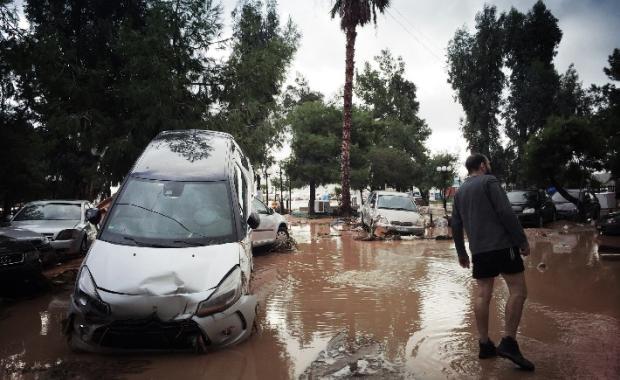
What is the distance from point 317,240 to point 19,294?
32.5 feet

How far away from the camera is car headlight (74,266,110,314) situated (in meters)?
4.25

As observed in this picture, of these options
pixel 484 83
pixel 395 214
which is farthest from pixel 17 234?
pixel 484 83

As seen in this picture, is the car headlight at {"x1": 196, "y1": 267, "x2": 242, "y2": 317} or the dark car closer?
the car headlight at {"x1": 196, "y1": 267, "x2": 242, "y2": 317}

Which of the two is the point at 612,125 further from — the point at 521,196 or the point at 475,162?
the point at 475,162

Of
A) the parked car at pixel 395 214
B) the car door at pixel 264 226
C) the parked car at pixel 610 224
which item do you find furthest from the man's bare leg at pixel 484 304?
the parked car at pixel 610 224

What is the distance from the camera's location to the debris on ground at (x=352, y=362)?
13.5 feet

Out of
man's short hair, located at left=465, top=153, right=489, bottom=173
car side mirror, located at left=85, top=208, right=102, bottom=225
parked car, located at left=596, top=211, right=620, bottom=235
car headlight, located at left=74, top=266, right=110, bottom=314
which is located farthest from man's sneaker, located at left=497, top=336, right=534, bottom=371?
parked car, located at left=596, top=211, right=620, bottom=235

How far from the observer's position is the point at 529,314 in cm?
607

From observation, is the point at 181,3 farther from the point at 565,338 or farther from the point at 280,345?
the point at 565,338

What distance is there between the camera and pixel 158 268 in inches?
175

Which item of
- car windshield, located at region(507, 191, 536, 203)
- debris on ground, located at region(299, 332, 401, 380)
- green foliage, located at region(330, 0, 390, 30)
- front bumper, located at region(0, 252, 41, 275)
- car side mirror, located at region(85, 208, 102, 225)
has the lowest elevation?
debris on ground, located at region(299, 332, 401, 380)

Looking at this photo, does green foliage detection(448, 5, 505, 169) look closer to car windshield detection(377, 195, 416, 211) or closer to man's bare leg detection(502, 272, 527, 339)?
car windshield detection(377, 195, 416, 211)

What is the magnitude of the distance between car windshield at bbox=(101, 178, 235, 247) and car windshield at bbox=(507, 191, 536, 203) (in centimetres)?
1859

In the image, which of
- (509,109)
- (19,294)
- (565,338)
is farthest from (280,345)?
(509,109)
